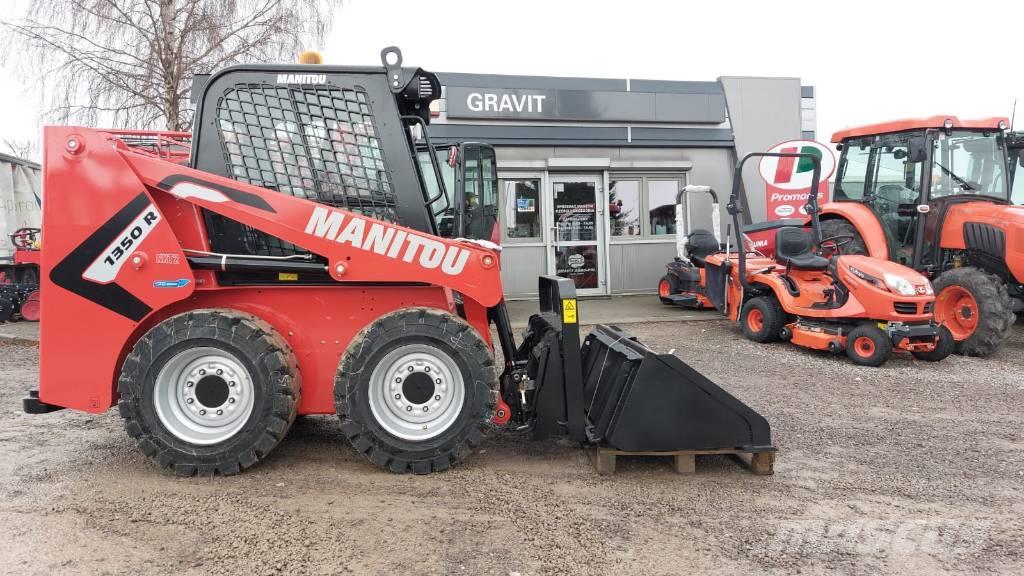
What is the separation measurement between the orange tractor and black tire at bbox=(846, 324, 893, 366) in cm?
139

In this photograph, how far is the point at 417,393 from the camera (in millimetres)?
3506

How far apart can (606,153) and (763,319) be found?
521cm

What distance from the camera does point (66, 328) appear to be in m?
3.36

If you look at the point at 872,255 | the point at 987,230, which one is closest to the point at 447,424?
the point at 872,255

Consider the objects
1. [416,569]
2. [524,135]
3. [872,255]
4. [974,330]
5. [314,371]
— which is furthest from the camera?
[524,135]

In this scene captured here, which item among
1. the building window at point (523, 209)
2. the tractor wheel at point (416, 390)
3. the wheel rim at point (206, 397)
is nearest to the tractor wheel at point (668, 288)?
the building window at point (523, 209)

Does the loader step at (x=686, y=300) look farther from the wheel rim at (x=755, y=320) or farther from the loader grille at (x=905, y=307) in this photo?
the loader grille at (x=905, y=307)

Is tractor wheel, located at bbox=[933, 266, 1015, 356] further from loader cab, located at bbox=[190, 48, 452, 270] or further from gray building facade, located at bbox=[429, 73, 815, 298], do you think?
loader cab, located at bbox=[190, 48, 452, 270]

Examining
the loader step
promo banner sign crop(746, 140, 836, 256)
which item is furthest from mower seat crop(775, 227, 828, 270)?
promo banner sign crop(746, 140, 836, 256)

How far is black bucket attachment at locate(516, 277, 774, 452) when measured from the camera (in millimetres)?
3416

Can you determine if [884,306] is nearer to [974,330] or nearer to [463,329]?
[974,330]

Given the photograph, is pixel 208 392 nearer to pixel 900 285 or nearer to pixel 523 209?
pixel 900 285

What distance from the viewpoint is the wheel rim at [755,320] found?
7.73 m

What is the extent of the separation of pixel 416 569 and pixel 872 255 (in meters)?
7.22
